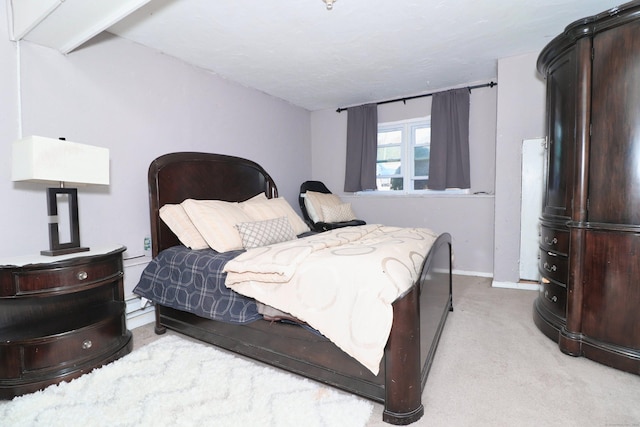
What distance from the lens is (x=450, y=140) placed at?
3.92 m

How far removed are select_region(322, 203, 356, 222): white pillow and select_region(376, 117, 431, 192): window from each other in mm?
731

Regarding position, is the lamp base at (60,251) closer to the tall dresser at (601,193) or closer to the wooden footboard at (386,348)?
the wooden footboard at (386,348)

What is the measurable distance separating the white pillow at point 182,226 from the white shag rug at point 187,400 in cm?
83

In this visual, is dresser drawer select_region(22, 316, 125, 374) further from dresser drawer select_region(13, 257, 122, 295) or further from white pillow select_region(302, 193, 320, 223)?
white pillow select_region(302, 193, 320, 223)

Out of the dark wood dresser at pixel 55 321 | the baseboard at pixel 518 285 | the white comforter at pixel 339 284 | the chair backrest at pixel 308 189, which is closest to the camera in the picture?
the white comforter at pixel 339 284

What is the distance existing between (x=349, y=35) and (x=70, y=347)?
2836mm

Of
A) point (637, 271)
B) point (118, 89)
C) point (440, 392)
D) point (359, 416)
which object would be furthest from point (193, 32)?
point (637, 271)

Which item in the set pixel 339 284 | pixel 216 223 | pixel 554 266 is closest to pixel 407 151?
pixel 554 266

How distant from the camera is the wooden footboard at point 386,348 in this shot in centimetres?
138

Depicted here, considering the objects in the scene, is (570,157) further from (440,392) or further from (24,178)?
(24,178)

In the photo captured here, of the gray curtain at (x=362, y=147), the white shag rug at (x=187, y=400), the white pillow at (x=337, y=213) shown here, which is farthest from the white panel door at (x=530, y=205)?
the white shag rug at (x=187, y=400)

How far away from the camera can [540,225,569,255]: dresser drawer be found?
212cm

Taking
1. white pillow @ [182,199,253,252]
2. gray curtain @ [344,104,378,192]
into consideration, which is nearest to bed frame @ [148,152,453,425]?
white pillow @ [182,199,253,252]

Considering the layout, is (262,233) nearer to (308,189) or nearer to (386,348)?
(386,348)
